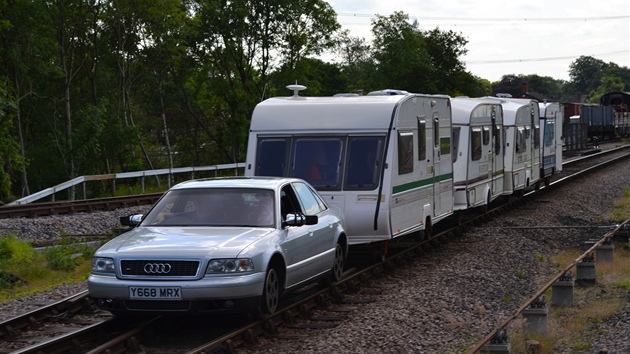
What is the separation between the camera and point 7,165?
34812mm

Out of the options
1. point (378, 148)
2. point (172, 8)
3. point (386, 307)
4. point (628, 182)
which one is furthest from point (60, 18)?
point (386, 307)

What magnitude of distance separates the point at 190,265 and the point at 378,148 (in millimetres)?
5873

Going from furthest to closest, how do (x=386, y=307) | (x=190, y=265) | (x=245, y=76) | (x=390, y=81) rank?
(x=390, y=81)
(x=245, y=76)
(x=386, y=307)
(x=190, y=265)

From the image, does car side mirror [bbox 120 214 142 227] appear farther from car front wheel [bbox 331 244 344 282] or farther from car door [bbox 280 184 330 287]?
car front wheel [bbox 331 244 344 282]

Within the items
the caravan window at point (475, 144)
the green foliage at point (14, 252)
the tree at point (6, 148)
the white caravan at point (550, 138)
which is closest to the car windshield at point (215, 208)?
the green foliage at point (14, 252)

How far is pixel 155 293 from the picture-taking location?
9688 millimetres

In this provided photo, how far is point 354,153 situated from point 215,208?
4316 mm

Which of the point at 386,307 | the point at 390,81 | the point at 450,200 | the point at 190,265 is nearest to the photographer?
the point at 190,265

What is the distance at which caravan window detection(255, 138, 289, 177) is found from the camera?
51.3 feet

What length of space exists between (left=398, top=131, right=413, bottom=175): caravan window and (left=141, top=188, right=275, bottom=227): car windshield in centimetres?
431

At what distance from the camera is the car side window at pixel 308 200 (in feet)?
40.2

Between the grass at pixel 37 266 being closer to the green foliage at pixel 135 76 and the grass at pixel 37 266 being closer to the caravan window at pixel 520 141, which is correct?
the caravan window at pixel 520 141

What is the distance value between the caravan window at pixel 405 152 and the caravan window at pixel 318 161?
0.92 metres

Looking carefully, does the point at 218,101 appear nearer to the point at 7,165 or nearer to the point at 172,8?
the point at 172,8
